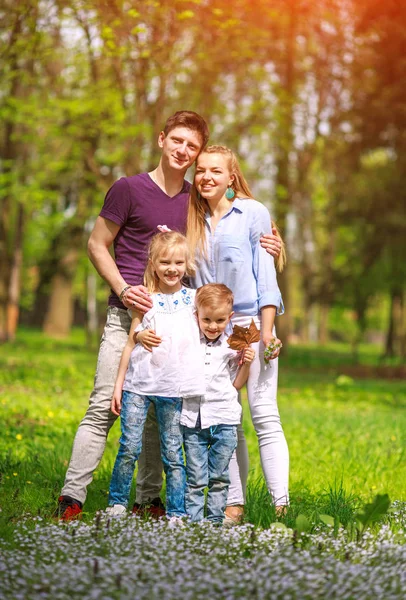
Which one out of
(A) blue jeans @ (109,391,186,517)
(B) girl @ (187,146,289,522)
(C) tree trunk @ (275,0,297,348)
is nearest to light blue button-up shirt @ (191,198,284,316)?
(B) girl @ (187,146,289,522)

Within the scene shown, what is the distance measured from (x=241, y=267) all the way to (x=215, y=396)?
2.37 feet

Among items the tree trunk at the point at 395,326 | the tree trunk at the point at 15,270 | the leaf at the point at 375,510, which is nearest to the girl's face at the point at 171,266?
the leaf at the point at 375,510

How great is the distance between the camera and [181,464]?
14.2ft

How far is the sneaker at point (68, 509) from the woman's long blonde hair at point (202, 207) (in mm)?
1500

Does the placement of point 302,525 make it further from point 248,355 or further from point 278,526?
point 248,355

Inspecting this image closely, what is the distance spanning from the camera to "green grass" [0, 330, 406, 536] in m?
4.93

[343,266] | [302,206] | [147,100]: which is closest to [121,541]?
[147,100]

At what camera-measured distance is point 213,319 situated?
4.35 meters

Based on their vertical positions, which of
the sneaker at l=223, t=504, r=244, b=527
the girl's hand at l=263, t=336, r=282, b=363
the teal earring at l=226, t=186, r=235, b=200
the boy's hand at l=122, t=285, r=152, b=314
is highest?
the teal earring at l=226, t=186, r=235, b=200

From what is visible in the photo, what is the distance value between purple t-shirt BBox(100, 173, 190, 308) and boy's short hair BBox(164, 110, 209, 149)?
1.09ft

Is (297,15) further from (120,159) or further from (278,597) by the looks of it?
(278,597)

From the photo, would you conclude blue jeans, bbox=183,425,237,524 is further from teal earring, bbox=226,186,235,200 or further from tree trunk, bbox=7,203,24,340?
tree trunk, bbox=7,203,24,340

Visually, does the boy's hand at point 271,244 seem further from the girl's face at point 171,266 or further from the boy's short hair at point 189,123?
the boy's short hair at point 189,123

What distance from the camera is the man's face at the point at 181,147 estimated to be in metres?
4.60
